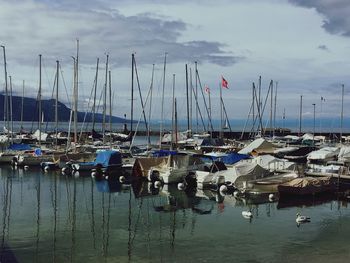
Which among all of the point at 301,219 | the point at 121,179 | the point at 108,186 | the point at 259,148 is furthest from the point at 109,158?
the point at 301,219

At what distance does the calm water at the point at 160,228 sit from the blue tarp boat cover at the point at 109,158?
871cm

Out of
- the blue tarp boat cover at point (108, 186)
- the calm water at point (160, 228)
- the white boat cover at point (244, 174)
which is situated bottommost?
the calm water at point (160, 228)

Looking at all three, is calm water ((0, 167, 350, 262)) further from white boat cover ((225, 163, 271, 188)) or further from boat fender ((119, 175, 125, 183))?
boat fender ((119, 175, 125, 183))

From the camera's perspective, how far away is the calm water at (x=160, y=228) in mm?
20859

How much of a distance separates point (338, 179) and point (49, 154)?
3195cm

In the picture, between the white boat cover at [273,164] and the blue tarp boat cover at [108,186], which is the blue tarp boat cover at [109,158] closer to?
the blue tarp boat cover at [108,186]

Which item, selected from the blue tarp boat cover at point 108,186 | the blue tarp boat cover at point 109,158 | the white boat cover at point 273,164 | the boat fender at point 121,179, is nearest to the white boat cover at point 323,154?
the white boat cover at point 273,164

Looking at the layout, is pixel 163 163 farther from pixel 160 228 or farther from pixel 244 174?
pixel 160 228

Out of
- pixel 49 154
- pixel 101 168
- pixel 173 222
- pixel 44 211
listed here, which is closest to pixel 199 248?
pixel 173 222

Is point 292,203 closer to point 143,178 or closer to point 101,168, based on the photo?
point 143,178

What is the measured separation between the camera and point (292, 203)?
33094 millimetres

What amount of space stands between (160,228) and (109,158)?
22.7 metres

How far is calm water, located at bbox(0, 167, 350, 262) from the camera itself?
20859 millimetres

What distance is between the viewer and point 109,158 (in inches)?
1880
